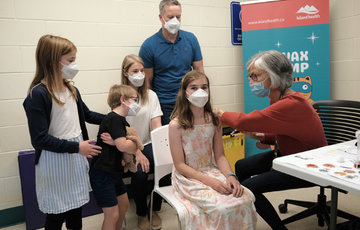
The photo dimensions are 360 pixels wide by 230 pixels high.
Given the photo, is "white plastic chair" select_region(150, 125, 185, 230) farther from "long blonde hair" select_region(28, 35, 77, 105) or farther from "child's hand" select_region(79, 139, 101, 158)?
"long blonde hair" select_region(28, 35, 77, 105)

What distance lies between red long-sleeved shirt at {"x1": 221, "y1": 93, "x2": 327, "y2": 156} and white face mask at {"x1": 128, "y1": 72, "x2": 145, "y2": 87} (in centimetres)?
95

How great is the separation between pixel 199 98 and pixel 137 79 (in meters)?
0.80

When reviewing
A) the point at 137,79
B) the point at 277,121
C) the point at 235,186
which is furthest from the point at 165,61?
the point at 235,186

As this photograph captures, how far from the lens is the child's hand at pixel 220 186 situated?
5.27 ft

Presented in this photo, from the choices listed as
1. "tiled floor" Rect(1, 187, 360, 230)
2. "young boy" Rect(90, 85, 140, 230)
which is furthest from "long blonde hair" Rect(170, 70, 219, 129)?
"tiled floor" Rect(1, 187, 360, 230)

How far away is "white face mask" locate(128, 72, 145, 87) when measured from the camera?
2371 millimetres

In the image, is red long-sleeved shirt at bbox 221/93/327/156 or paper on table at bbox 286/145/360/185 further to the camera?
red long-sleeved shirt at bbox 221/93/327/156

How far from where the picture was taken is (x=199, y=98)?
69.5 inches

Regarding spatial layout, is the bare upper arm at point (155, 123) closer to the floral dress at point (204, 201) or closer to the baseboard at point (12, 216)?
the floral dress at point (204, 201)

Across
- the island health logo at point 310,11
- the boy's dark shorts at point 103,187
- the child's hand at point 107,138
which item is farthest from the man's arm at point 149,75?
the island health logo at point 310,11

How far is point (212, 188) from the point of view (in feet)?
5.37

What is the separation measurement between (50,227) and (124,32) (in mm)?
1888

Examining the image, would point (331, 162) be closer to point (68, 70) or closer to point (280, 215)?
point (280, 215)

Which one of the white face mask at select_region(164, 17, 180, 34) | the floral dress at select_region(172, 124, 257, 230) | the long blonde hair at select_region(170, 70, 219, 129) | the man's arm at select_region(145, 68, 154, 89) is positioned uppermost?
the white face mask at select_region(164, 17, 180, 34)
